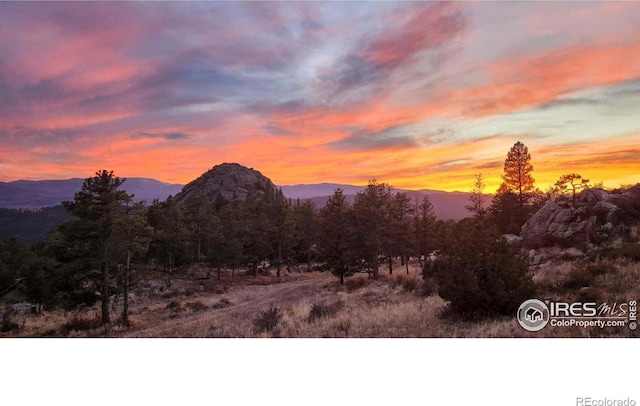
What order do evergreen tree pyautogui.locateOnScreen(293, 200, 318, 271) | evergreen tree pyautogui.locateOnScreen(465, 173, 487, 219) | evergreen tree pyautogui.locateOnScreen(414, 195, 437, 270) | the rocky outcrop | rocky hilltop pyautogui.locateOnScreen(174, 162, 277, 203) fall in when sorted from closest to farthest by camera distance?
the rocky outcrop
evergreen tree pyautogui.locateOnScreen(465, 173, 487, 219)
rocky hilltop pyautogui.locateOnScreen(174, 162, 277, 203)
evergreen tree pyautogui.locateOnScreen(414, 195, 437, 270)
evergreen tree pyautogui.locateOnScreen(293, 200, 318, 271)

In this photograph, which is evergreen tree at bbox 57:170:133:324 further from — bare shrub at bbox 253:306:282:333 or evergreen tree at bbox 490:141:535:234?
evergreen tree at bbox 490:141:535:234

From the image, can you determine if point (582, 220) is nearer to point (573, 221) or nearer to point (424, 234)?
point (573, 221)

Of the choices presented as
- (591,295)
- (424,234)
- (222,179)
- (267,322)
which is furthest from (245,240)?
(591,295)

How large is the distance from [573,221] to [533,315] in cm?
402

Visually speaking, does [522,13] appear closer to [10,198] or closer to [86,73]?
[86,73]

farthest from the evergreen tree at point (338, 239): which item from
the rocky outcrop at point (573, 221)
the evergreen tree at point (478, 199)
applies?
the rocky outcrop at point (573, 221)

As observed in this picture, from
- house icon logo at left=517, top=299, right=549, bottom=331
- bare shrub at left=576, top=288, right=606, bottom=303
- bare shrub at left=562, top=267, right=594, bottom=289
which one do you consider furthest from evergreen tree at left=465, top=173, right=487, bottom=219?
bare shrub at left=576, top=288, right=606, bottom=303

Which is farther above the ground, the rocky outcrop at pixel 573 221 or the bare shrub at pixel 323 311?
the rocky outcrop at pixel 573 221

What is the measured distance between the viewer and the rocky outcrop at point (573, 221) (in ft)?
32.5

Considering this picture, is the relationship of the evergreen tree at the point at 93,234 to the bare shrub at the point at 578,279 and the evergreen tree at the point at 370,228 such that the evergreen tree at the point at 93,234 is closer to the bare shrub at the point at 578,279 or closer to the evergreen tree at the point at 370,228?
the bare shrub at the point at 578,279

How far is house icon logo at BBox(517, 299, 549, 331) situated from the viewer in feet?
26.2

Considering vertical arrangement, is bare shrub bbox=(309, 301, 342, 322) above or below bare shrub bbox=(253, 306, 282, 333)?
above

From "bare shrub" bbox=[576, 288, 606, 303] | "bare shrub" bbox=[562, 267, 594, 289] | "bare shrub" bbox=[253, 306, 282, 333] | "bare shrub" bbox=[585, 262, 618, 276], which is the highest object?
"bare shrub" bbox=[585, 262, 618, 276]

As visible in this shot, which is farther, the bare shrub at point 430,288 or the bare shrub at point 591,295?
the bare shrub at point 430,288
